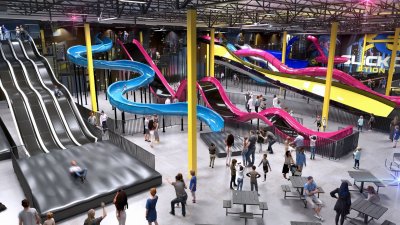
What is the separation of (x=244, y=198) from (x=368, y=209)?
124 inches

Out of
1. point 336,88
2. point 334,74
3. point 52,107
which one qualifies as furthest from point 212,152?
point 334,74

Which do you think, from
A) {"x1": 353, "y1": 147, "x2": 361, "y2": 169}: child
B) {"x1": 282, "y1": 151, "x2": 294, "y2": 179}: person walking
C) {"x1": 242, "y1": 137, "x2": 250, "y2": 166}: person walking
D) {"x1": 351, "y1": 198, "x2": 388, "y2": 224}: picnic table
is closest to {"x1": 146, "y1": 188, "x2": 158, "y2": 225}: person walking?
{"x1": 242, "y1": 137, "x2": 250, "y2": 166}: person walking

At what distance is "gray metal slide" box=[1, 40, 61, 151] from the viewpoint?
42.4ft

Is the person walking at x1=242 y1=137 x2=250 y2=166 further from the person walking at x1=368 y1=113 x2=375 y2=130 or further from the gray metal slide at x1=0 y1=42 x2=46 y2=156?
the person walking at x1=368 y1=113 x2=375 y2=130

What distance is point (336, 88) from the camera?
19.6 metres

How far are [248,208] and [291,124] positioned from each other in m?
6.88

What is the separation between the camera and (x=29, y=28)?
80.0 feet

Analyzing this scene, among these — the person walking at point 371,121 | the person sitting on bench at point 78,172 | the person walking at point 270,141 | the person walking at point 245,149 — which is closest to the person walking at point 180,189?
the person sitting on bench at point 78,172

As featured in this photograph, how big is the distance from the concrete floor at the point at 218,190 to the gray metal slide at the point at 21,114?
1.08 m

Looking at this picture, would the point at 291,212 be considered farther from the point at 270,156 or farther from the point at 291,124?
the point at 291,124

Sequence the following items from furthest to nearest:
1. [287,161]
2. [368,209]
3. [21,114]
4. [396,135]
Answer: [396,135] < [21,114] < [287,161] < [368,209]

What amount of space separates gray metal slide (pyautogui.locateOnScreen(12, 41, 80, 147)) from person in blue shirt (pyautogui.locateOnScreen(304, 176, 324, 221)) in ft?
30.6


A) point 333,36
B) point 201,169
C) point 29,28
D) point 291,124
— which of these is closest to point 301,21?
point 333,36

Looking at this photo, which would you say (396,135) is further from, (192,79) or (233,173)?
(192,79)
